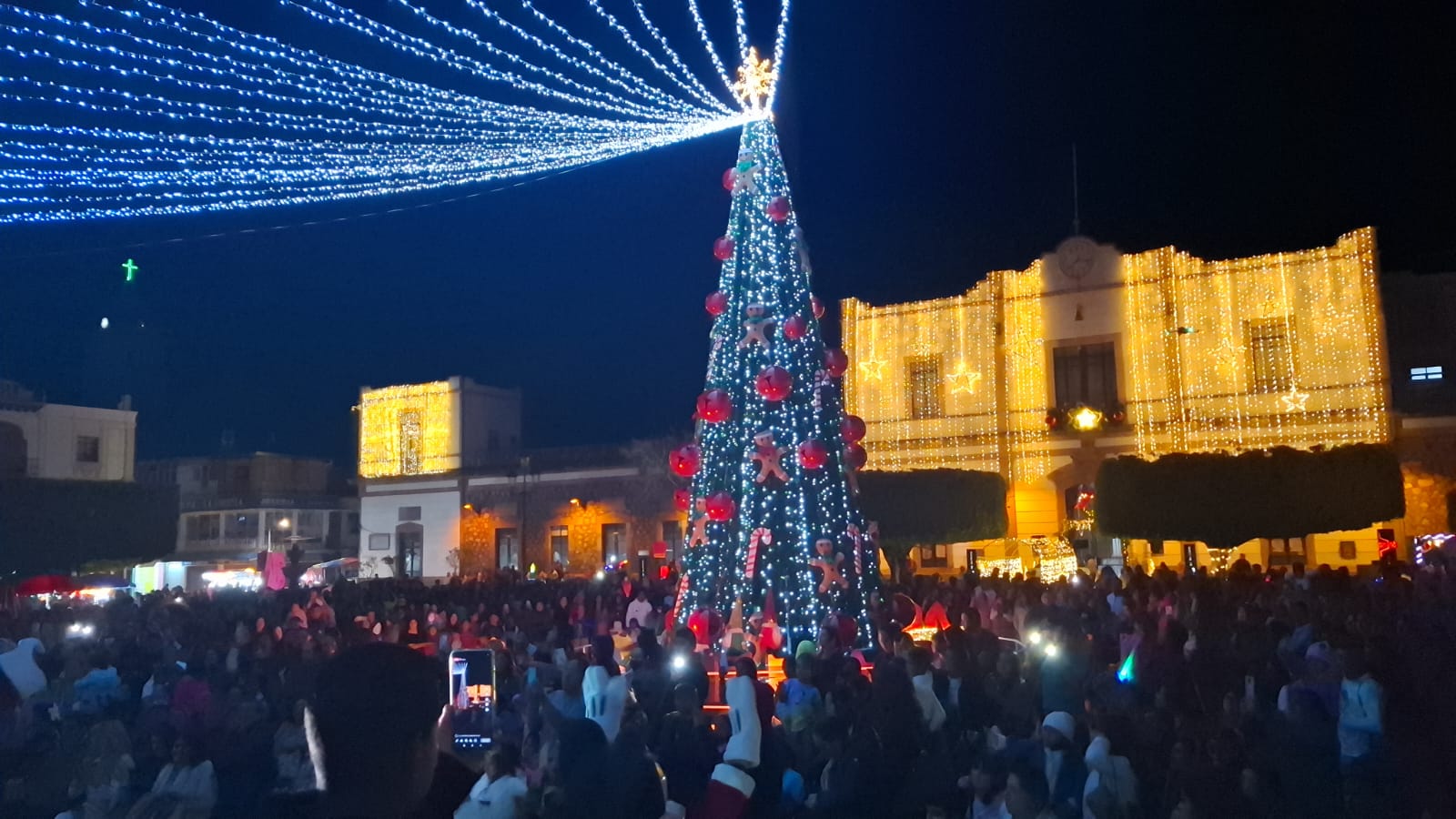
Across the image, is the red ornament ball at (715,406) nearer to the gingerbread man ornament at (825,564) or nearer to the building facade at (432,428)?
the gingerbread man ornament at (825,564)

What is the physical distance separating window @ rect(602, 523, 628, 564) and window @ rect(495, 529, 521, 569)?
296cm

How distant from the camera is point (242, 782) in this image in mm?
8102

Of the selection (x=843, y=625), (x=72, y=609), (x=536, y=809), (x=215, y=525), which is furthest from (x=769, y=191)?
(x=215, y=525)

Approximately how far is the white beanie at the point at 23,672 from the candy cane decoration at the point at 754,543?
7.23m

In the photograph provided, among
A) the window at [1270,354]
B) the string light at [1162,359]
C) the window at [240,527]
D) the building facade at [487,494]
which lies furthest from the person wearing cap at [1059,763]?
the window at [240,527]

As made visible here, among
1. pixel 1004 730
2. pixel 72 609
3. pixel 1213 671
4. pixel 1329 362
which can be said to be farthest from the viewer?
pixel 1329 362

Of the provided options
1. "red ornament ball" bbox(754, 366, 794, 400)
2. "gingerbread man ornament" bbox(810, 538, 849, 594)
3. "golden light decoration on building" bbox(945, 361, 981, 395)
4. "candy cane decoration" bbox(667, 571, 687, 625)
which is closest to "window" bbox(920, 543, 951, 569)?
"golden light decoration on building" bbox(945, 361, 981, 395)

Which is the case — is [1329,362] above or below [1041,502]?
above

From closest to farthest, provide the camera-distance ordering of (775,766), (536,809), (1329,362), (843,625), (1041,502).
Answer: (536,809) → (775,766) → (843,625) → (1329,362) → (1041,502)

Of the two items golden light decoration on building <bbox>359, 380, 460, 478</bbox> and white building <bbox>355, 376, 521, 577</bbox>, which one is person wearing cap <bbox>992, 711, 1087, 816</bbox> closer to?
white building <bbox>355, 376, 521, 577</bbox>

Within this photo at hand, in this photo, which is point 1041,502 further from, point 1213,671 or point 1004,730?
point 1004,730

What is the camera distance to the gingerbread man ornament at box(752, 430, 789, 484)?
13.3 m

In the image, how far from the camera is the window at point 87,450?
138 feet

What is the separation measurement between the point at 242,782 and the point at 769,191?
8.72 metres
